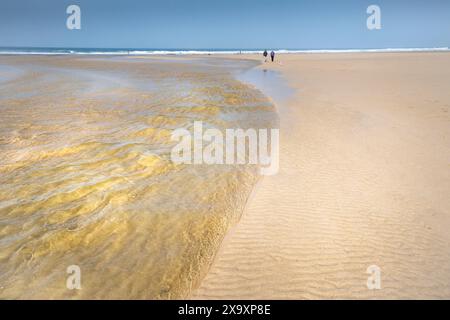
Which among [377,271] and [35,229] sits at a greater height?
[35,229]

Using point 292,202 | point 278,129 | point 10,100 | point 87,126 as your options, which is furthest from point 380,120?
point 10,100

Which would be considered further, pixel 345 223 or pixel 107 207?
pixel 107 207

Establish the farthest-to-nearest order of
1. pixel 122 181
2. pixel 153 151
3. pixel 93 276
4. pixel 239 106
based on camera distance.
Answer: pixel 239 106 → pixel 153 151 → pixel 122 181 → pixel 93 276

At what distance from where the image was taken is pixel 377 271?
3572 mm

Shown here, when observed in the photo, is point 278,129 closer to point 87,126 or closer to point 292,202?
point 292,202

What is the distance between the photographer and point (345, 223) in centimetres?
451

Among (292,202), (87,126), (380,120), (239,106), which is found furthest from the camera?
(239,106)

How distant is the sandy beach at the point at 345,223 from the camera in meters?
3.40

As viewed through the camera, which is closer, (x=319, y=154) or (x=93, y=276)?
(x=93, y=276)

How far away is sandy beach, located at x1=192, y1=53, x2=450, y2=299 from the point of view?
3.40m

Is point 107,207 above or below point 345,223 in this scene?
above
